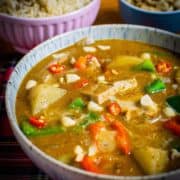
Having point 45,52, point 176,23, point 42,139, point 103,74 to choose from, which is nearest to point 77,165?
point 42,139

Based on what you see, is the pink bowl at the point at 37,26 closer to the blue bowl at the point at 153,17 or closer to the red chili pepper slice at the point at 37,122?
the blue bowl at the point at 153,17

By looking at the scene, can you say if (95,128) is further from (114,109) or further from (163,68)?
(163,68)

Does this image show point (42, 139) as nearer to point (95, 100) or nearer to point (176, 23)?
point (95, 100)

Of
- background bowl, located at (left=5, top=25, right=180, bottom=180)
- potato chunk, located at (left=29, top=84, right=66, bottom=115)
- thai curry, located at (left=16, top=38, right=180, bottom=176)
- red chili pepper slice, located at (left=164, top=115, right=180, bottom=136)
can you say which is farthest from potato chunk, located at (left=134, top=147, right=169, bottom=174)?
potato chunk, located at (left=29, top=84, right=66, bottom=115)

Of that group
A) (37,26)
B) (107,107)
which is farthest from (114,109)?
(37,26)

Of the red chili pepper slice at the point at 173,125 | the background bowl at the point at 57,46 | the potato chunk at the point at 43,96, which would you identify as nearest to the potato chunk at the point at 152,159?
the red chili pepper slice at the point at 173,125

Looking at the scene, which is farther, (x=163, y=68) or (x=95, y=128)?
(x=163, y=68)

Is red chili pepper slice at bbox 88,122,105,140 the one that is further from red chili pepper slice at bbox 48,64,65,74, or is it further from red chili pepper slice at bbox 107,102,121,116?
red chili pepper slice at bbox 48,64,65,74
